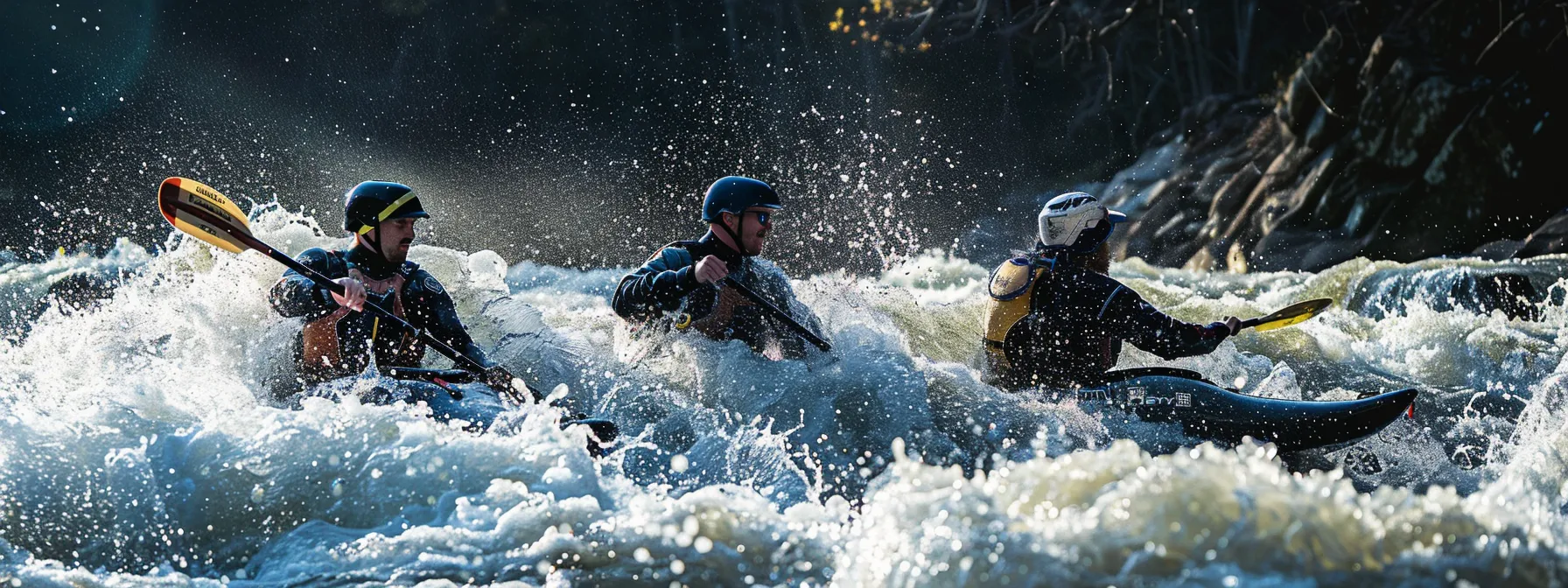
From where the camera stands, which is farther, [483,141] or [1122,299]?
[483,141]

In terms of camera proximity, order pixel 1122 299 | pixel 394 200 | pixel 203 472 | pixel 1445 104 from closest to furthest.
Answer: pixel 203 472
pixel 1122 299
pixel 394 200
pixel 1445 104

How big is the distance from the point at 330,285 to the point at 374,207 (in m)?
0.47

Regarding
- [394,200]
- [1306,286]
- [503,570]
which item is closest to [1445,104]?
[1306,286]

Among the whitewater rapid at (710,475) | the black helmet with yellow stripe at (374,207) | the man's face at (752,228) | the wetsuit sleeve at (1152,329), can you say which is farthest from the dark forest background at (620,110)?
the wetsuit sleeve at (1152,329)

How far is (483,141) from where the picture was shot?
70.6 feet

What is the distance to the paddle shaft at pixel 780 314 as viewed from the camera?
5.02 metres

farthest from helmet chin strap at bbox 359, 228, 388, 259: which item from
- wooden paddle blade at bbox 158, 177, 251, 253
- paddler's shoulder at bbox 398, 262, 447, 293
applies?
wooden paddle blade at bbox 158, 177, 251, 253

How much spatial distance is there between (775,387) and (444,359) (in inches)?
98.0

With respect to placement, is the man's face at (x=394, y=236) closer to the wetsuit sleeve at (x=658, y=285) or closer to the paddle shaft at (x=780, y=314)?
the wetsuit sleeve at (x=658, y=285)

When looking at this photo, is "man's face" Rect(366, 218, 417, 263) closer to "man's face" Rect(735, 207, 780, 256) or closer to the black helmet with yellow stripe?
the black helmet with yellow stripe

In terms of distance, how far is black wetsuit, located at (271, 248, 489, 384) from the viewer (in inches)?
190

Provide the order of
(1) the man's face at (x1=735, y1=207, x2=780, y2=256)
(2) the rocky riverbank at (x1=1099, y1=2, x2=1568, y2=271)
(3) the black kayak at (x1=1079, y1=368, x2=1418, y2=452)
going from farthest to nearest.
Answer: (2) the rocky riverbank at (x1=1099, y1=2, x2=1568, y2=271), (1) the man's face at (x1=735, y1=207, x2=780, y2=256), (3) the black kayak at (x1=1079, y1=368, x2=1418, y2=452)

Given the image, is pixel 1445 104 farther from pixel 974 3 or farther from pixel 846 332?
pixel 846 332

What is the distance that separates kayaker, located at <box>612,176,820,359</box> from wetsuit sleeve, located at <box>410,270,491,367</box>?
0.75 m
